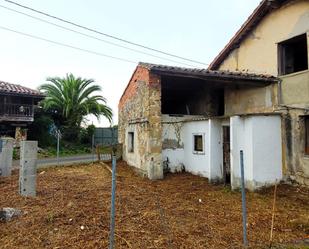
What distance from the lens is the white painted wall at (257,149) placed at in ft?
27.3

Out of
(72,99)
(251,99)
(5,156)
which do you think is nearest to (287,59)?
(251,99)

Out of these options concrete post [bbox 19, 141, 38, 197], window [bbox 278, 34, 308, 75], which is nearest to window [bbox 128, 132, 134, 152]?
concrete post [bbox 19, 141, 38, 197]

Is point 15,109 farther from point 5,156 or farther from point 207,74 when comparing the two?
point 207,74

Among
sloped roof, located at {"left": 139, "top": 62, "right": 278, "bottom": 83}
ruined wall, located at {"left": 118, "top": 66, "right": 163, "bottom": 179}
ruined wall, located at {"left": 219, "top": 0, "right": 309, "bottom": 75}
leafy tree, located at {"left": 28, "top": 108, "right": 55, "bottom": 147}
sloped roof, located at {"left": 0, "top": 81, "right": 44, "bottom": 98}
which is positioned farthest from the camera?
leafy tree, located at {"left": 28, "top": 108, "right": 55, "bottom": 147}

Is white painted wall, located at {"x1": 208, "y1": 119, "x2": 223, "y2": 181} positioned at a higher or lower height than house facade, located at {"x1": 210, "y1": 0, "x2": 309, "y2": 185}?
lower

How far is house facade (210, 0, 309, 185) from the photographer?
340 inches

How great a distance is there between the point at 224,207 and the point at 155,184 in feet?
11.0

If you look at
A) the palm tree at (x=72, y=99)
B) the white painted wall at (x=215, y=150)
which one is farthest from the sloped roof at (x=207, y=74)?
the palm tree at (x=72, y=99)

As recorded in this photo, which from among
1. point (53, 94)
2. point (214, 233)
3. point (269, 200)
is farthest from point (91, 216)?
point (53, 94)

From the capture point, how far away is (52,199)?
7.01 metres

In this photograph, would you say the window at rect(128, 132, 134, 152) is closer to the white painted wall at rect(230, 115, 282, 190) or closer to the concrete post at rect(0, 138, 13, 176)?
the concrete post at rect(0, 138, 13, 176)

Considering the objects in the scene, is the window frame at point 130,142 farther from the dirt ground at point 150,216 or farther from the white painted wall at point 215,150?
the white painted wall at point 215,150

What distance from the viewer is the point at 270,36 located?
33.9 ft

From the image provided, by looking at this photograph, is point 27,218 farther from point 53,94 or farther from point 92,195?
point 53,94
